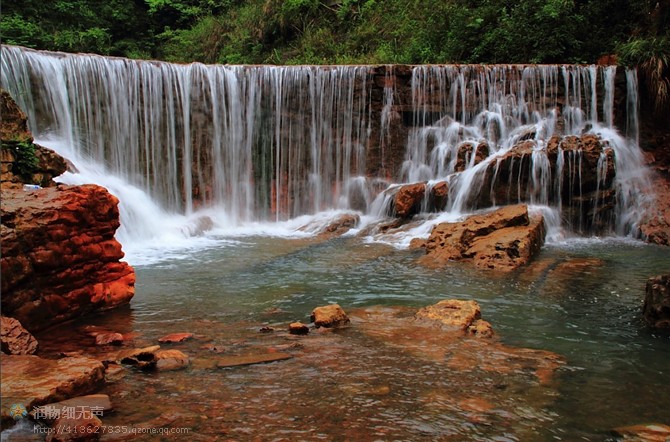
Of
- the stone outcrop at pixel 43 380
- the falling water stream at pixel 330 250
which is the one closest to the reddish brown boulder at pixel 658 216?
the falling water stream at pixel 330 250

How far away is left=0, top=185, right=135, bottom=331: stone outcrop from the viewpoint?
490 centimetres

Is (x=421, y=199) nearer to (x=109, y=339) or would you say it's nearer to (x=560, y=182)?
(x=560, y=182)

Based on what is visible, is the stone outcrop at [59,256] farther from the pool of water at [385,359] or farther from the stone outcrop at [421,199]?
the stone outcrop at [421,199]

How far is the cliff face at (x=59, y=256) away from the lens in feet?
16.1

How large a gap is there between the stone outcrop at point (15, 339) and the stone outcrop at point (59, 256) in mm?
439

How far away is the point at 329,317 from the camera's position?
18.0ft

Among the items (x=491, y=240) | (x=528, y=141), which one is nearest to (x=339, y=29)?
(x=528, y=141)

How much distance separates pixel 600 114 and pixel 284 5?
44.5 ft

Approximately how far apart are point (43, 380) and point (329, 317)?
2704mm

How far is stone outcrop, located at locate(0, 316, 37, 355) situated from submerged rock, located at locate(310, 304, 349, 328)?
251cm

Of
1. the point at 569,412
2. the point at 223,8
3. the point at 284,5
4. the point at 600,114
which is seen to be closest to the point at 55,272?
the point at 569,412

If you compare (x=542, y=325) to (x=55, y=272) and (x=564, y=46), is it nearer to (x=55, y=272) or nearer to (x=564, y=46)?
(x=55, y=272)

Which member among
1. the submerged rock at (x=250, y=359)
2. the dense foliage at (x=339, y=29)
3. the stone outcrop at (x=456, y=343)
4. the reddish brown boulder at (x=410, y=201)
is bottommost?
the stone outcrop at (x=456, y=343)

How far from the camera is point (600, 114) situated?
47.3ft
